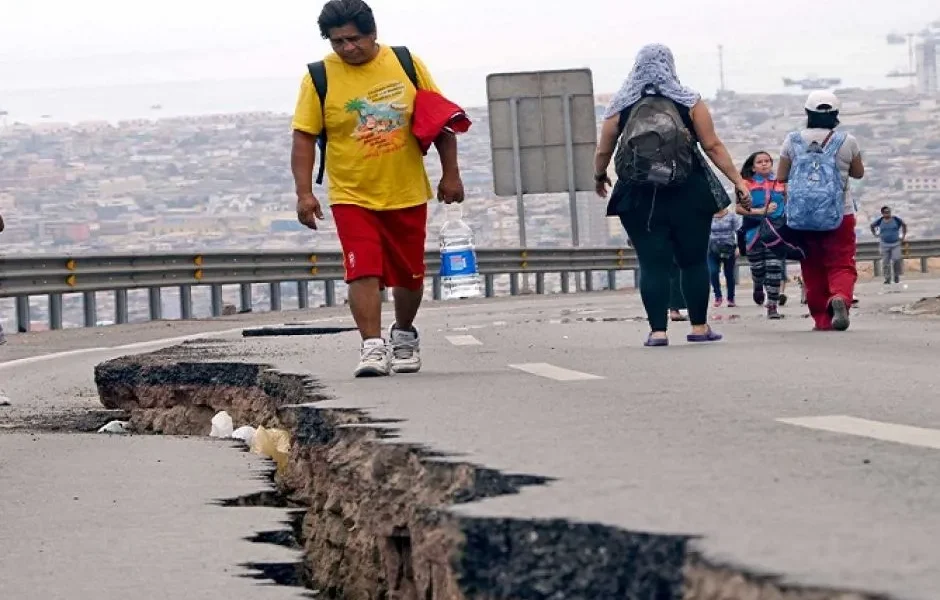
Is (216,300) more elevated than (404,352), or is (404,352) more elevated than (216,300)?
(404,352)

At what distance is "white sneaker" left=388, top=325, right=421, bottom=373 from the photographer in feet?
33.7

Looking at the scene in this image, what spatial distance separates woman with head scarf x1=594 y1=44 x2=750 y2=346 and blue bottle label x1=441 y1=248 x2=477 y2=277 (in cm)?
2367

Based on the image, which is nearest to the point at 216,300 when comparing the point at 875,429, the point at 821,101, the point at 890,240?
the point at 890,240

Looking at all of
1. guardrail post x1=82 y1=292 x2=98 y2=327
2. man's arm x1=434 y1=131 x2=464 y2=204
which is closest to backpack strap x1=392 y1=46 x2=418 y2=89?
man's arm x1=434 y1=131 x2=464 y2=204

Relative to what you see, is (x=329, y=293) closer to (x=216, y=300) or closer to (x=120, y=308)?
(x=216, y=300)

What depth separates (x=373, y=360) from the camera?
32.6 feet

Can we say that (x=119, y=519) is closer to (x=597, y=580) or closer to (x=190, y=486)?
(x=190, y=486)

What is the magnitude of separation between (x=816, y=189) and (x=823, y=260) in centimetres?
51

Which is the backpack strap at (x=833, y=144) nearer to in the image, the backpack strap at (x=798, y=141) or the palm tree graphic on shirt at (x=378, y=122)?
the backpack strap at (x=798, y=141)

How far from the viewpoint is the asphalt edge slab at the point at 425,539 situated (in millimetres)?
3736

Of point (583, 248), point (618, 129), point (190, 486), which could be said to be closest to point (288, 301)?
point (583, 248)

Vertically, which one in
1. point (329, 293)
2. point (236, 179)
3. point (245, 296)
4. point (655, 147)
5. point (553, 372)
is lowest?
point (329, 293)

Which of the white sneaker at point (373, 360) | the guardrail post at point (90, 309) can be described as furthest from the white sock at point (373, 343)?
the guardrail post at point (90, 309)

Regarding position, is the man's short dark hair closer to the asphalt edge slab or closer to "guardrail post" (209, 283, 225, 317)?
the asphalt edge slab
